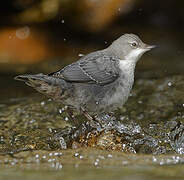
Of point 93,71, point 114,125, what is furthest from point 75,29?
point 114,125

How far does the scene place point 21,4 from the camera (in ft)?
37.5

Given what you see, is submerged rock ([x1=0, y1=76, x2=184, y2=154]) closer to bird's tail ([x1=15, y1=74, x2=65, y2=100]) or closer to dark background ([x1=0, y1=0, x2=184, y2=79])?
bird's tail ([x1=15, y1=74, x2=65, y2=100])

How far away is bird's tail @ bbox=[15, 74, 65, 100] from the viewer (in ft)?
20.6

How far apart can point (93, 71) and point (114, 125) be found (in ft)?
2.82

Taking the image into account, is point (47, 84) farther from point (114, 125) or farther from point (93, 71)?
point (114, 125)

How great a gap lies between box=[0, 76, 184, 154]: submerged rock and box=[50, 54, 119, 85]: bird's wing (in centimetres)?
68

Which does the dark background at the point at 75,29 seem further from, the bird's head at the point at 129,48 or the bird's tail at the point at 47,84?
the bird's tail at the point at 47,84

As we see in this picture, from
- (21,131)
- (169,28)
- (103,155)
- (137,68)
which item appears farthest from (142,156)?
(169,28)

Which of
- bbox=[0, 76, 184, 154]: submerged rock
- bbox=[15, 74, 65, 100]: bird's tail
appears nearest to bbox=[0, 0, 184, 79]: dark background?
bbox=[0, 76, 184, 154]: submerged rock

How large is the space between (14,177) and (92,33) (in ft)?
26.4

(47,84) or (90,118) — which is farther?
(90,118)

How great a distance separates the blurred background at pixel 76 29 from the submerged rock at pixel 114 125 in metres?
2.08

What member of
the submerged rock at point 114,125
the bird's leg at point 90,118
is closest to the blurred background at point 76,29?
the submerged rock at point 114,125

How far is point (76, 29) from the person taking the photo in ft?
39.9
